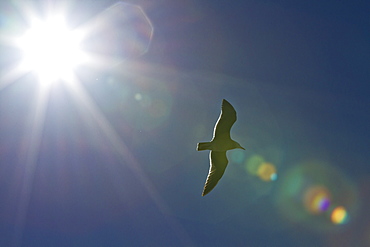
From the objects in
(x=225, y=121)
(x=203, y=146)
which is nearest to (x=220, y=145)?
(x=203, y=146)

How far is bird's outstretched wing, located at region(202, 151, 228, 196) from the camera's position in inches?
679


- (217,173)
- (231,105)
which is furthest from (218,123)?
(217,173)

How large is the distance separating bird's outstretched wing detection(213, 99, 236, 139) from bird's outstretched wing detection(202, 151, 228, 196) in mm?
1128

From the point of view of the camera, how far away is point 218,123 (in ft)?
54.3

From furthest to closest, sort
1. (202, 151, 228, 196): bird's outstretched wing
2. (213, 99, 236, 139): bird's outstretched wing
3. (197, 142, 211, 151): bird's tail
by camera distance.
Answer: (202, 151, 228, 196): bird's outstretched wing, (213, 99, 236, 139): bird's outstretched wing, (197, 142, 211, 151): bird's tail

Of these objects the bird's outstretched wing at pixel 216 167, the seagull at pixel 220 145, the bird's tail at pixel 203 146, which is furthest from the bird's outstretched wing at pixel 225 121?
the bird's outstretched wing at pixel 216 167

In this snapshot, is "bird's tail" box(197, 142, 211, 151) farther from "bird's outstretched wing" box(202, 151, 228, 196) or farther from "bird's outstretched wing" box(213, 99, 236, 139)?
"bird's outstretched wing" box(202, 151, 228, 196)

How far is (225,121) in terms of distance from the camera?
16562 mm

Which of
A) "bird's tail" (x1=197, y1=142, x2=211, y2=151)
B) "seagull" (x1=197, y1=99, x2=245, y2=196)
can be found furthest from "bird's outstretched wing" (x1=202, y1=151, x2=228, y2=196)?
"bird's tail" (x1=197, y1=142, x2=211, y2=151)

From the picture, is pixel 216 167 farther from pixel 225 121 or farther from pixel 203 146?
pixel 225 121

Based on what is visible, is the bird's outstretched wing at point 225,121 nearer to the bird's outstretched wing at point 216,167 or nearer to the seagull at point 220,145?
the seagull at point 220,145

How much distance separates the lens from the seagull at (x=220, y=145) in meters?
16.4

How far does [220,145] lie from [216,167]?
1.25 m

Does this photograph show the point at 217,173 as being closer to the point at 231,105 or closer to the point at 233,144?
the point at 233,144
